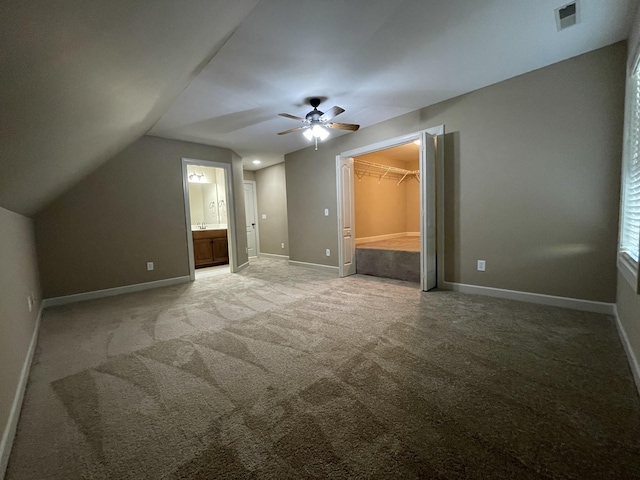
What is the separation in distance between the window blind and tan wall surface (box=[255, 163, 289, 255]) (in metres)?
5.58

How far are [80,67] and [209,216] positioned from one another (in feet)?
20.0

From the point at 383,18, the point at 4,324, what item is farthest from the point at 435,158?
the point at 4,324

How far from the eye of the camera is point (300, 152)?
5.34 m

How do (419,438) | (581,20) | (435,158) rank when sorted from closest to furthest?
(419,438)
(581,20)
(435,158)

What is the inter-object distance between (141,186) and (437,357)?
4589 millimetres

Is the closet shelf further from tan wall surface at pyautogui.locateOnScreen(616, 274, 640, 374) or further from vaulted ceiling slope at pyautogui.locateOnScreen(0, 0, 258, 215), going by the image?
tan wall surface at pyautogui.locateOnScreen(616, 274, 640, 374)

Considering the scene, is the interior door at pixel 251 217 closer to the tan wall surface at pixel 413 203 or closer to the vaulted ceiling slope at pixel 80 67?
the tan wall surface at pixel 413 203

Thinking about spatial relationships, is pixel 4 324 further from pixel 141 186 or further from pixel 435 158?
pixel 435 158

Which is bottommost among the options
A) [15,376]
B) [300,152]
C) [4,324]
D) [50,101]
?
[15,376]

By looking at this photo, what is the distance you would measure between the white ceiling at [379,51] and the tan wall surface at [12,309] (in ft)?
6.42

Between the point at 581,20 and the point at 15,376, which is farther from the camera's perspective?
the point at 581,20

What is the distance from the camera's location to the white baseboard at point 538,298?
2527 millimetres

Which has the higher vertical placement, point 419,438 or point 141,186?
point 141,186

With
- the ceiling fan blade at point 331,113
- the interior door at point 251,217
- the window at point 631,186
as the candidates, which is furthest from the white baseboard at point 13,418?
the interior door at point 251,217
